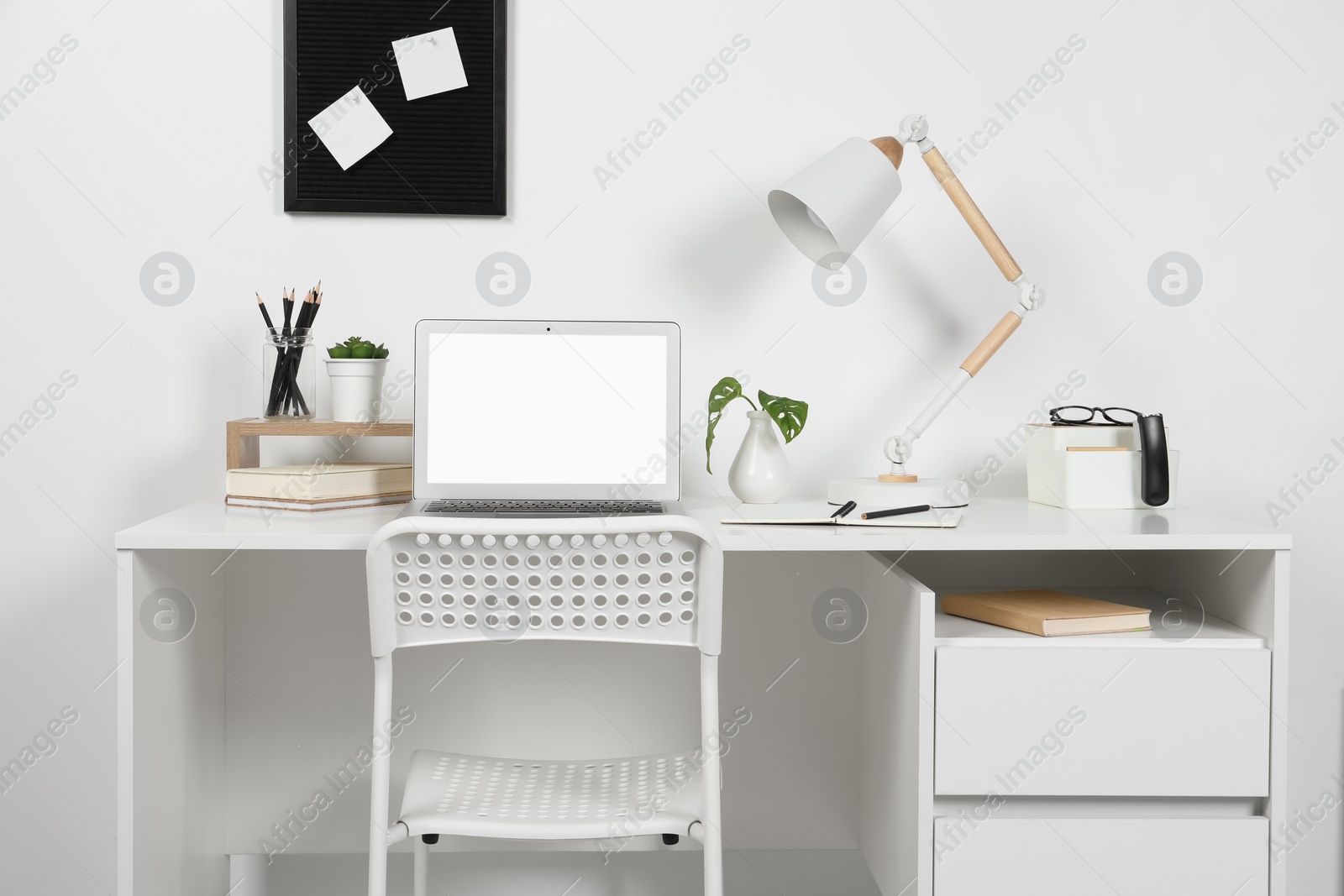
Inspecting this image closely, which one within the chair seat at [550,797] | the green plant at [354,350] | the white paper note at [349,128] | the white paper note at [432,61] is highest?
the white paper note at [432,61]

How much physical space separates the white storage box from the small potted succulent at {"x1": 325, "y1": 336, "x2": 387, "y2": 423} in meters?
1.12

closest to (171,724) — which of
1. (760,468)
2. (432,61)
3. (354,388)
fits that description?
(354,388)

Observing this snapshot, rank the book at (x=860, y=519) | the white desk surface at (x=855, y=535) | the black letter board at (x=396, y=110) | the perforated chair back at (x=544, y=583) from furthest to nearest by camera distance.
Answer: the black letter board at (x=396, y=110) → the book at (x=860, y=519) → the white desk surface at (x=855, y=535) → the perforated chair back at (x=544, y=583)

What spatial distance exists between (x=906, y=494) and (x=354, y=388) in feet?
2.95

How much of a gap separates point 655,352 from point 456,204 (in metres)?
0.52

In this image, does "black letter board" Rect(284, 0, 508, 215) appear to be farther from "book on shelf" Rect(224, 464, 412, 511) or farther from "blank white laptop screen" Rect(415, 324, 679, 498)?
"book on shelf" Rect(224, 464, 412, 511)

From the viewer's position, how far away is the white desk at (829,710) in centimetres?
122

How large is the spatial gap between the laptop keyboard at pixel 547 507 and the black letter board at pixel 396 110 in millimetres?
580

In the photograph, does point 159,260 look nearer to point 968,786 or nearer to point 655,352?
point 655,352

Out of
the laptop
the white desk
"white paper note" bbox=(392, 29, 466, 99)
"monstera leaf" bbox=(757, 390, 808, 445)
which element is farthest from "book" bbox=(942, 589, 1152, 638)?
"white paper note" bbox=(392, 29, 466, 99)

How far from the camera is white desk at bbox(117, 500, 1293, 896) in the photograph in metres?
1.22

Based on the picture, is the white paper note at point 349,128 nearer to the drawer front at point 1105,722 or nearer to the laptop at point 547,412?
the laptop at point 547,412

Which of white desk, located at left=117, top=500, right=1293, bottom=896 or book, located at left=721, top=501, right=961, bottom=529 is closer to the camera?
white desk, located at left=117, top=500, right=1293, bottom=896

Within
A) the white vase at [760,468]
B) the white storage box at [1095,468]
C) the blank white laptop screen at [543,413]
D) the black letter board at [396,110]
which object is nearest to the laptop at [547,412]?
the blank white laptop screen at [543,413]
